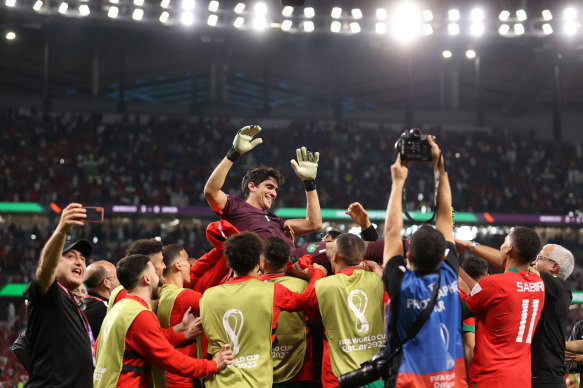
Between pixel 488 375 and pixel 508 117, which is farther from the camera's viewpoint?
pixel 508 117

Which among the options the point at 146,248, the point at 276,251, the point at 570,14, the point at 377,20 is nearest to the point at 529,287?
the point at 276,251

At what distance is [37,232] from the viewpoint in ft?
70.1

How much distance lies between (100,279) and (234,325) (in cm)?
176

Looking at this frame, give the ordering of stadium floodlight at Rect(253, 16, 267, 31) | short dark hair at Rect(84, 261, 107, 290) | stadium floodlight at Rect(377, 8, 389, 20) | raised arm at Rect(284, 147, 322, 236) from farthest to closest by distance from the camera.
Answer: stadium floodlight at Rect(377, 8, 389, 20), stadium floodlight at Rect(253, 16, 267, 31), raised arm at Rect(284, 147, 322, 236), short dark hair at Rect(84, 261, 107, 290)

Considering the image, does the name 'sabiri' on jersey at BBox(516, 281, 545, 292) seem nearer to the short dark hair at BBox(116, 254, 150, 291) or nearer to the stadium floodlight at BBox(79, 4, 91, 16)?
the short dark hair at BBox(116, 254, 150, 291)

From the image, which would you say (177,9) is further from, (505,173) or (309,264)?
(309,264)

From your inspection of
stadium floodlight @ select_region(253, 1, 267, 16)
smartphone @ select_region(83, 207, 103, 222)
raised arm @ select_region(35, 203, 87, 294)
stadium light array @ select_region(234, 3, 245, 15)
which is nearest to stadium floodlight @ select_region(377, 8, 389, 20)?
stadium floodlight @ select_region(253, 1, 267, 16)

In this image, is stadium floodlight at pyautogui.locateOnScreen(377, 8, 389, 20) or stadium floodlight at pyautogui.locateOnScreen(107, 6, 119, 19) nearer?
stadium floodlight at pyautogui.locateOnScreen(107, 6, 119, 19)

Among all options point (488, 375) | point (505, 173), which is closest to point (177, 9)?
point (505, 173)

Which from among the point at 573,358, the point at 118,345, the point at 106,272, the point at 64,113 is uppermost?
the point at 64,113

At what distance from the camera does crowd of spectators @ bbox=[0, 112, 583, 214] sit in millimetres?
23484

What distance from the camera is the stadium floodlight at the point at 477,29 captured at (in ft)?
76.5

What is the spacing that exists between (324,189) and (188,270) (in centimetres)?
1953

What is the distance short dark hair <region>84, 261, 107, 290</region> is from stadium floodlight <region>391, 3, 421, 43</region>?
1965 cm
